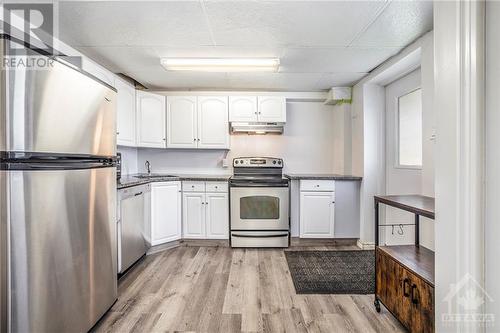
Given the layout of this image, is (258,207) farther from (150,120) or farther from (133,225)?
(150,120)

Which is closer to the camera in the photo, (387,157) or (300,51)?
(300,51)

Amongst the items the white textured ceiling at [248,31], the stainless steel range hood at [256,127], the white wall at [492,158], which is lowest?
the white wall at [492,158]

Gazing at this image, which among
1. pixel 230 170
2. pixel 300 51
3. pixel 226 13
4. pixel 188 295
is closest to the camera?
pixel 226 13

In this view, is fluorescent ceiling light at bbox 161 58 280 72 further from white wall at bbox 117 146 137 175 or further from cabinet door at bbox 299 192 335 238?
cabinet door at bbox 299 192 335 238

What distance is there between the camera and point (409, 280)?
→ 5.00 feet

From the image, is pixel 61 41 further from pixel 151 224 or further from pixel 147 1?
pixel 151 224

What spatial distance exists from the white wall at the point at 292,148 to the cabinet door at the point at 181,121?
37 centimetres

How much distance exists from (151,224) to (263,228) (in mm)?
1401

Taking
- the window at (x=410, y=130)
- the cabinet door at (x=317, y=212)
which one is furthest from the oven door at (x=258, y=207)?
the window at (x=410, y=130)

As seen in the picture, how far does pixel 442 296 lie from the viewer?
0.77 meters

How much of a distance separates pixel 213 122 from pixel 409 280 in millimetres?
2932

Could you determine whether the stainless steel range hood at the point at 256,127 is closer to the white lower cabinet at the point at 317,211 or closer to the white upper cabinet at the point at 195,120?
the white upper cabinet at the point at 195,120

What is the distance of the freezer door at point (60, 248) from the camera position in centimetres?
116

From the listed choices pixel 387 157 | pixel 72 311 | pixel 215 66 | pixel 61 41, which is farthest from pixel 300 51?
pixel 72 311
